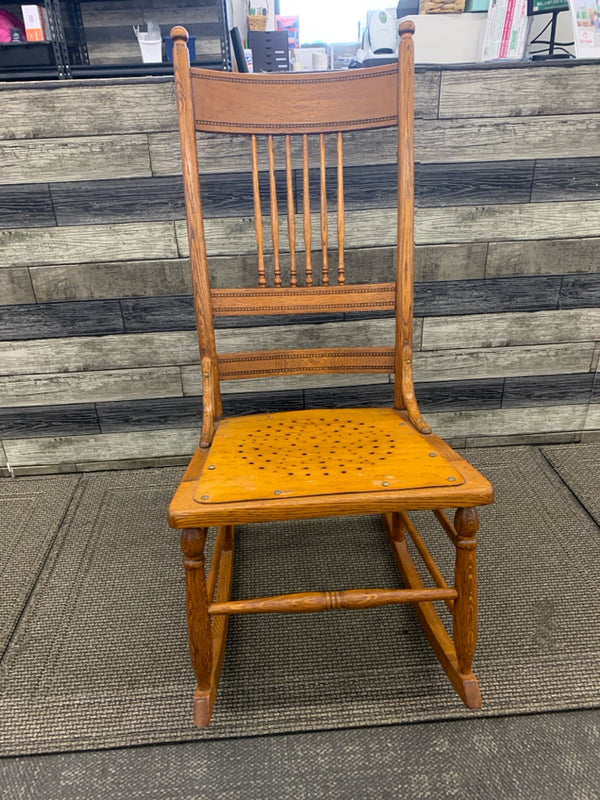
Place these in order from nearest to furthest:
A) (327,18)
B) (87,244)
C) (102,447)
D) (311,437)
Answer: (311,437), (87,244), (102,447), (327,18)

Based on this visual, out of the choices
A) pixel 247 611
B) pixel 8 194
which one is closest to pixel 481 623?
pixel 247 611

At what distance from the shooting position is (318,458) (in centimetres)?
91

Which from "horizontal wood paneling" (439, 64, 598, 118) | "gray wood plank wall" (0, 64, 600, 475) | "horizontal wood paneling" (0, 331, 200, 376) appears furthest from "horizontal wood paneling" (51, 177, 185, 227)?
"horizontal wood paneling" (439, 64, 598, 118)

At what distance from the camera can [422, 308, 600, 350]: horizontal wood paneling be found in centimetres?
159

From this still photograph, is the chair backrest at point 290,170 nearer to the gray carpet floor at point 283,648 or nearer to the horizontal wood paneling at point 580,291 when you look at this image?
the gray carpet floor at point 283,648

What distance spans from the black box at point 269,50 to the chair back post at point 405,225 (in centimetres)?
79

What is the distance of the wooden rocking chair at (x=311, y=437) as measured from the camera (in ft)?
2.58

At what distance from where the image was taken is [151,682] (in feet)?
3.27

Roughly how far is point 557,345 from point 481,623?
38.2 inches

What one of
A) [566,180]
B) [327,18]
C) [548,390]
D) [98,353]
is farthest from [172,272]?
[327,18]

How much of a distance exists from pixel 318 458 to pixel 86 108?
112 centimetres

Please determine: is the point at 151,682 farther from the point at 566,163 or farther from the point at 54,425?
the point at 566,163

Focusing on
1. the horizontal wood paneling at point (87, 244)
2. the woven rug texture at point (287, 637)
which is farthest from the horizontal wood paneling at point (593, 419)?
the horizontal wood paneling at point (87, 244)

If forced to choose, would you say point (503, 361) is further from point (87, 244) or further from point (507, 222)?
point (87, 244)
